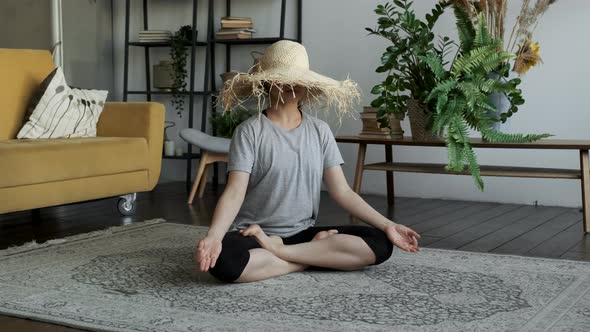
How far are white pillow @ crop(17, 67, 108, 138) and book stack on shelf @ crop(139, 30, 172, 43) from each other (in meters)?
1.58

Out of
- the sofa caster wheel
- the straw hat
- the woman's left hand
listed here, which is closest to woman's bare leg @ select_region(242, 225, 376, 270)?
the woman's left hand

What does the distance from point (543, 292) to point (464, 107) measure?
1.48m

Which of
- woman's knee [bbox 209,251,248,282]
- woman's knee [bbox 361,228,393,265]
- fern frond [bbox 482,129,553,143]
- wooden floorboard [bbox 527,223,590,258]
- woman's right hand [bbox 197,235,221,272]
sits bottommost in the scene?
wooden floorboard [bbox 527,223,590,258]

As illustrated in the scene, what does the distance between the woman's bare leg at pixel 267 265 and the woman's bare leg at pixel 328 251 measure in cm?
1

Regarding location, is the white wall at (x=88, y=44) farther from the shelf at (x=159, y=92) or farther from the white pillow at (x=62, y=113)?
the white pillow at (x=62, y=113)

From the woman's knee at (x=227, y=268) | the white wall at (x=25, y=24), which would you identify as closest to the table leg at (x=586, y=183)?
the woman's knee at (x=227, y=268)

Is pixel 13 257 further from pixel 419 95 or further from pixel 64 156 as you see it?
pixel 419 95

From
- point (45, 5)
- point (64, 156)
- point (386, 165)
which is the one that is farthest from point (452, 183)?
point (45, 5)

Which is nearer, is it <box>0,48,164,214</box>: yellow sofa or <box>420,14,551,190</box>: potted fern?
<box>0,48,164,214</box>: yellow sofa

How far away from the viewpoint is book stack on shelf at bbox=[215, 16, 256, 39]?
546cm

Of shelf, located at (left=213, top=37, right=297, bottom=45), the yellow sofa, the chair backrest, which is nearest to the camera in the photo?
the yellow sofa

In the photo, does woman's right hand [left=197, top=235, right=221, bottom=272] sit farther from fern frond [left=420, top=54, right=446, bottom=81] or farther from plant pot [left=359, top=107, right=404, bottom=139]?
plant pot [left=359, top=107, right=404, bottom=139]

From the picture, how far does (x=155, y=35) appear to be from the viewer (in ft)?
19.0

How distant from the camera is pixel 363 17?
5180 millimetres
